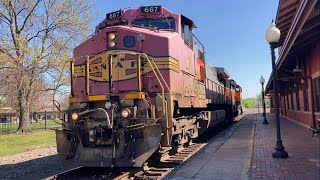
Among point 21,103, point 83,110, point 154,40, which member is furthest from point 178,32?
point 21,103

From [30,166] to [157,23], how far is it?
19.5 feet

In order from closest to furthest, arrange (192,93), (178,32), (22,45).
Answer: (178,32), (192,93), (22,45)

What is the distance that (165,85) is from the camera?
27.1 ft

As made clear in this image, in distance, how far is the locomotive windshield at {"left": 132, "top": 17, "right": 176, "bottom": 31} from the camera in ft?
31.9

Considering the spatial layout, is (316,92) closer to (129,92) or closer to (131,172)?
(129,92)

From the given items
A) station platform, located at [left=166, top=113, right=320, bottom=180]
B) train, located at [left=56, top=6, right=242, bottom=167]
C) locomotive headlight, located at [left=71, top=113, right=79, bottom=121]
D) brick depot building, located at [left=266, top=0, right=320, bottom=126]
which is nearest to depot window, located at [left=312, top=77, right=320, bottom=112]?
brick depot building, located at [left=266, top=0, right=320, bottom=126]

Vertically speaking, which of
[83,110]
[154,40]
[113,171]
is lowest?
[113,171]

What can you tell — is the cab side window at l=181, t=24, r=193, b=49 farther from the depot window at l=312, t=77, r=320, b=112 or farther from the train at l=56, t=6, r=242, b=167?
the depot window at l=312, t=77, r=320, b=112

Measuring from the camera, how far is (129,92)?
322 inches

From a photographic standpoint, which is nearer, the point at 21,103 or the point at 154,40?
the point at 154,40

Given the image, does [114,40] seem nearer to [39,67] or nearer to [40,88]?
[39,67]

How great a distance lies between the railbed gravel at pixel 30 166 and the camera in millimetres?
9297

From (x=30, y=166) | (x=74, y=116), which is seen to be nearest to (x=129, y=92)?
(x=74, y=116)

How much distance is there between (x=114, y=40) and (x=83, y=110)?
6.58 ft
